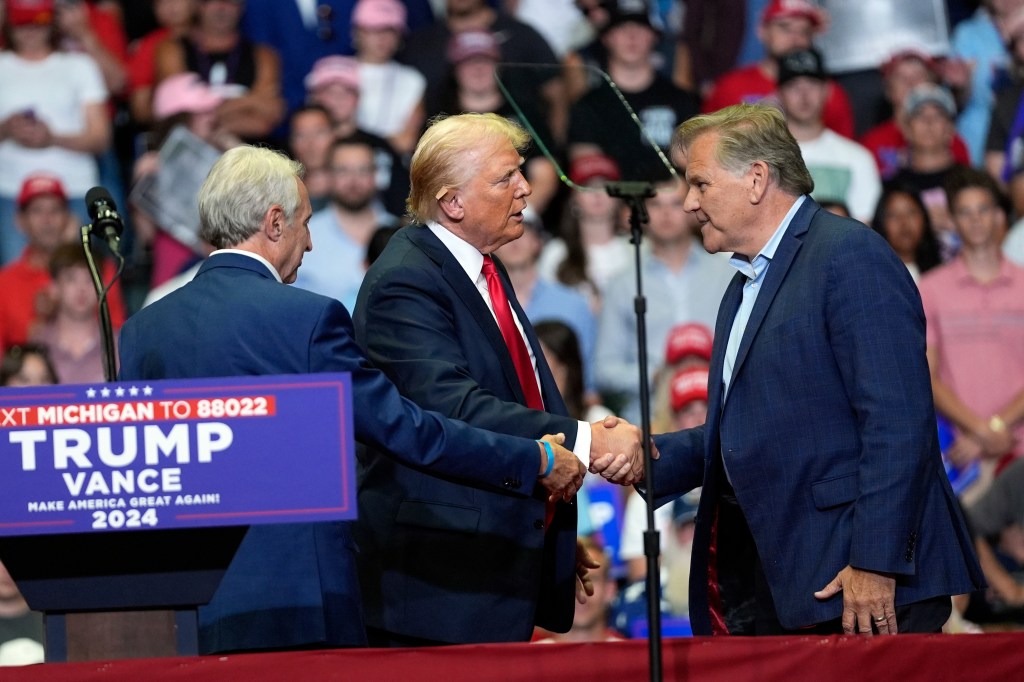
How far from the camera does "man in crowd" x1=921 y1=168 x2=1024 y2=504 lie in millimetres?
5875

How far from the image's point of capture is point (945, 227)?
612 cm

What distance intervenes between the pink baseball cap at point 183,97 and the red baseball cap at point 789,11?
2.55 metres

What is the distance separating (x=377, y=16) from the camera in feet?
20.3

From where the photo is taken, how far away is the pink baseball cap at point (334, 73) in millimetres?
6129

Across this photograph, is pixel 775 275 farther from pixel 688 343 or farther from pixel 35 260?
pixel 35 260

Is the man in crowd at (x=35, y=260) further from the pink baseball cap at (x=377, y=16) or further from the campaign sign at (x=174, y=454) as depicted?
the campaign sign at (x=174, y=454)

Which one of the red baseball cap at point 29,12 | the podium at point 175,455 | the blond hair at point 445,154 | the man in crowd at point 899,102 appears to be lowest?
the podium at point 175,455

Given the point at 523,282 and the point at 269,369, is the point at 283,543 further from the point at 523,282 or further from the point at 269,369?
the point at 523,282

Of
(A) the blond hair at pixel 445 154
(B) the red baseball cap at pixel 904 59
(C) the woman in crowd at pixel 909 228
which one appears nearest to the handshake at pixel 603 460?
(A) the blond hair at pixel 445 154

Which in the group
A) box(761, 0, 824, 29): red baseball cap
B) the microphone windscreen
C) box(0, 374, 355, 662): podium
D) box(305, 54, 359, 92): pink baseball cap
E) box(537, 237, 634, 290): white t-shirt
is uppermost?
box(761, 0, 824, 29): red baseball cap

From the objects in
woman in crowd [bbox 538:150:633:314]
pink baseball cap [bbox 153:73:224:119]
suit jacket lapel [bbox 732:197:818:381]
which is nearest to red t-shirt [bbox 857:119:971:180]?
woman in crowd [bbox 538:150:633:314]

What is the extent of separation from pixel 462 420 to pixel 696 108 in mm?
3726

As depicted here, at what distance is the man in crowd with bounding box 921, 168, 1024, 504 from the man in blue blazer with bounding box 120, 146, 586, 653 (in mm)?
3723

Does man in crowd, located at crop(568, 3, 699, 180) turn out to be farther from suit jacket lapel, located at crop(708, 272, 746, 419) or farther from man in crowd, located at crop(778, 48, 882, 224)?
suit jacket lapel, located at crop(708, 272, 746, 419)
